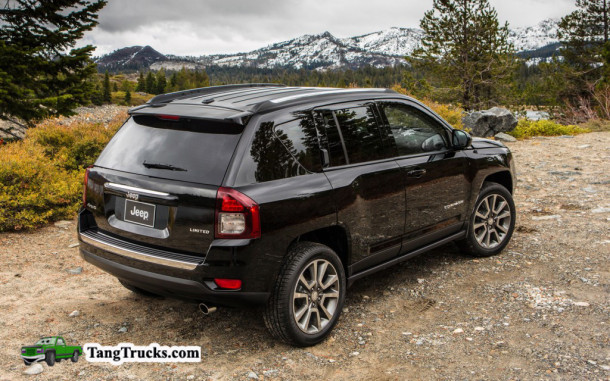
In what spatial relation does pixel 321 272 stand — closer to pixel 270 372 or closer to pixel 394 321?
pixel 270 372

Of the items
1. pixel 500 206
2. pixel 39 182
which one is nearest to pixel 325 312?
pixel 500 206

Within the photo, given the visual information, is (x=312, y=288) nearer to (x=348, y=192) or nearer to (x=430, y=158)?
(x=348, y=192)

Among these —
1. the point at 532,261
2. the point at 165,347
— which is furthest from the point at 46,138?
the point at 532,261

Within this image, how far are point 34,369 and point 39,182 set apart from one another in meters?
4.39

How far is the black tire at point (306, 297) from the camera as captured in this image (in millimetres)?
3469

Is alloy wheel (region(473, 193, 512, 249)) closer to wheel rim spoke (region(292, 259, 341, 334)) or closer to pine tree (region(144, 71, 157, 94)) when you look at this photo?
wheel rim spoke (region(292, 259, 341, 334))

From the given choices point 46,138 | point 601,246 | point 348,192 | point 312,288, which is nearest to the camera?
point 312,288

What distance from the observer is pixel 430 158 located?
15.7ft

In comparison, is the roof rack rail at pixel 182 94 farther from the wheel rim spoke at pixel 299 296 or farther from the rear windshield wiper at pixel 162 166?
the wheel rim spoke at pixel 299 296

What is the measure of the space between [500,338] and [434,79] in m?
27.8

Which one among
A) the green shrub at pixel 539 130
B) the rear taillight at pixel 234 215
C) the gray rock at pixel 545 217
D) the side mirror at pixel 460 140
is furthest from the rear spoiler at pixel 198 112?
the green shrub at pixel 539 130

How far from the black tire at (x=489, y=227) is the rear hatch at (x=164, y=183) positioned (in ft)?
9.94

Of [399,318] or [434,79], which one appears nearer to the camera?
[399,318]

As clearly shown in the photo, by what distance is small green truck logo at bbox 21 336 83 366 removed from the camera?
3.53m
